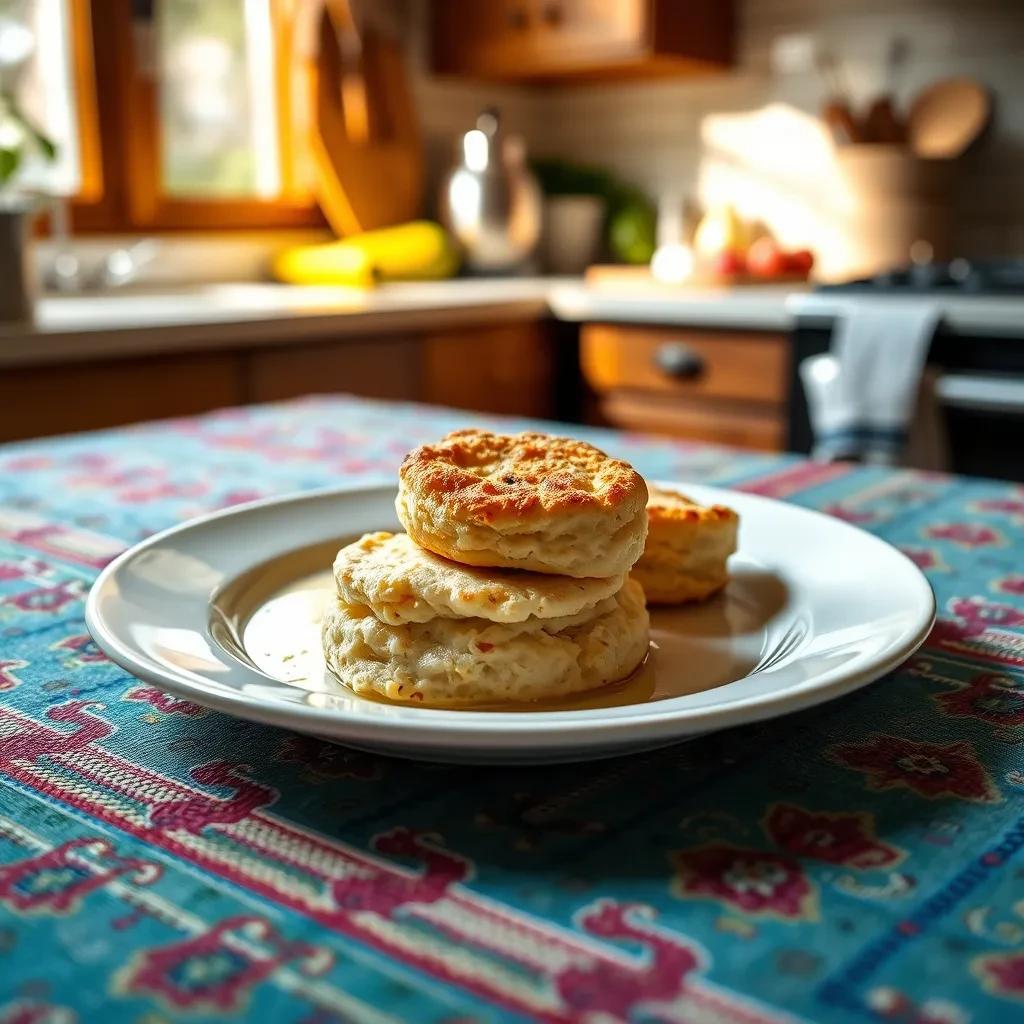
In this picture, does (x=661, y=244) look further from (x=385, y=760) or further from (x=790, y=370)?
(x=385, y=760)

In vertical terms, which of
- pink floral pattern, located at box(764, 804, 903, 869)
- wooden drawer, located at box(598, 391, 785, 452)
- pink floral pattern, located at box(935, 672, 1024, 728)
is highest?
pink floral pattern, located at box(764, 804, 903, 869)

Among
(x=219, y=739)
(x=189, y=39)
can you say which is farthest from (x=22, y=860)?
(x=189, y=39)

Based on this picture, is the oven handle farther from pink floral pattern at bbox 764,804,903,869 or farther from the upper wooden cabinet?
pink floral pattern at bbox 764,804,903,869

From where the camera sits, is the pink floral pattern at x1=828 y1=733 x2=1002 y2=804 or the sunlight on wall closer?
the pink floral pattern at x1=828 y1=733 x2=1002 y2=804

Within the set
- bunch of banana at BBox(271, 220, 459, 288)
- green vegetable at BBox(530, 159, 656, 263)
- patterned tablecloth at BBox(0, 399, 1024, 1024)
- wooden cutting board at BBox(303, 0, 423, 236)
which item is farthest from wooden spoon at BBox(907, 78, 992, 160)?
patterned tablecloth at BBox(0, 399, 1024, 1024)

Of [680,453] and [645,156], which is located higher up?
[645,156]

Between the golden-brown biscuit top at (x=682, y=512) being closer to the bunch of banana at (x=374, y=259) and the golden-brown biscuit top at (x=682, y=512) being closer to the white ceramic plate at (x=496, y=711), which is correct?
the white ceramic plate at (x=496, y=711)
